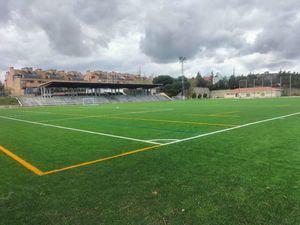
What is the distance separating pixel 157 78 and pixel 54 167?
10320 centimetres

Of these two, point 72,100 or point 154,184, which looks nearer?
point 154,184

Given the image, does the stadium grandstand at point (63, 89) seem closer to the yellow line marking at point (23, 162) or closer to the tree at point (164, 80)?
the tree at point (164, 80)

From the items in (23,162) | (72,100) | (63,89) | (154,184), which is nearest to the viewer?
(154,184)

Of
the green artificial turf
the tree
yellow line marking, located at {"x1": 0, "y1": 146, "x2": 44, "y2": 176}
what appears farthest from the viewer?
the tree

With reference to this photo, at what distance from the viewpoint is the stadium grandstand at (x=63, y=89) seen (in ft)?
185

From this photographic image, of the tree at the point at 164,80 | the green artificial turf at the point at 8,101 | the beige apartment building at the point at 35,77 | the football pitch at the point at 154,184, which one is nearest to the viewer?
the football pitch at the point at 154,184

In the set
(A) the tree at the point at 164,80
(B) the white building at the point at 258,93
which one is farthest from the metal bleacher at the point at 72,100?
(B) the white building at the point at 258,93

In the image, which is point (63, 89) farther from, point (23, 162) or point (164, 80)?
point (23, 162)

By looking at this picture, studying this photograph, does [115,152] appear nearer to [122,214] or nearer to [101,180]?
[101,180]

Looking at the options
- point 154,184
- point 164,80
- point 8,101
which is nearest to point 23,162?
point 154,184

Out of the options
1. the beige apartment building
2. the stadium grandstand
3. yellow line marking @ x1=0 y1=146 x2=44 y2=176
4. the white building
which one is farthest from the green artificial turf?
Answer: the white building

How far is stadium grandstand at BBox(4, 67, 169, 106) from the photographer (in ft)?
185

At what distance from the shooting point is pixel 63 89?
6844 cm

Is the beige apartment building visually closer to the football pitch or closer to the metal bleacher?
the metal bleacher
